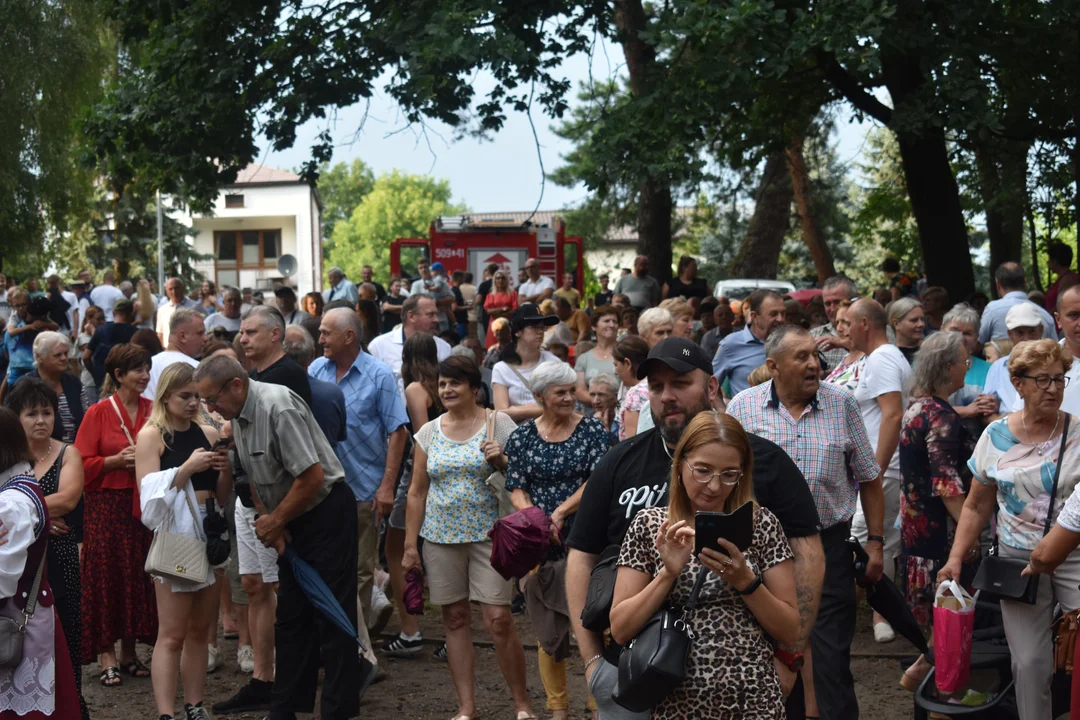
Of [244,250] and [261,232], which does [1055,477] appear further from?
[261,232]

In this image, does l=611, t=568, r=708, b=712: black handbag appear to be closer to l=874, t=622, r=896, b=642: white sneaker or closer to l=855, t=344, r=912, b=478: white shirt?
l=855, t=344, r=912, b=478: white shirt

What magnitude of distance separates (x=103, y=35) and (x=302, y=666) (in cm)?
2993

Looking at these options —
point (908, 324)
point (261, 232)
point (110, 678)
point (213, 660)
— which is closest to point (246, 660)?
point (213, 660)

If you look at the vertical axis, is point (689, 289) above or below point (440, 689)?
above

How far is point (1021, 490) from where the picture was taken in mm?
5660

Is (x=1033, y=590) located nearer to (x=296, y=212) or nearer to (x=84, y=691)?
(x=84, y=691)

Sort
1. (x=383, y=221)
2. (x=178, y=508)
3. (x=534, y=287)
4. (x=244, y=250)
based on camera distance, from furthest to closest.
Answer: (x=383, y=221) < (x=244, y=250) < (x=534, y=287) < (x=178, y=508)

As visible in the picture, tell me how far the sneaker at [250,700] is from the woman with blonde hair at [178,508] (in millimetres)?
557

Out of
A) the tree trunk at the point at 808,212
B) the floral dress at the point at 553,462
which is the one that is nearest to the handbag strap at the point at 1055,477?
the floral dress at the point at 553,462

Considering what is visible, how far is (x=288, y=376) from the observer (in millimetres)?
7340

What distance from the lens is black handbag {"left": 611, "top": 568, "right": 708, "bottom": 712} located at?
376 centimetres

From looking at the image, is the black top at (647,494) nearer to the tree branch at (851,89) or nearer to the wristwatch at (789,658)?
the wristwatch at (789,658)

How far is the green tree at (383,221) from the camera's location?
442 ft

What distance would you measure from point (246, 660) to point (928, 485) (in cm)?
438
